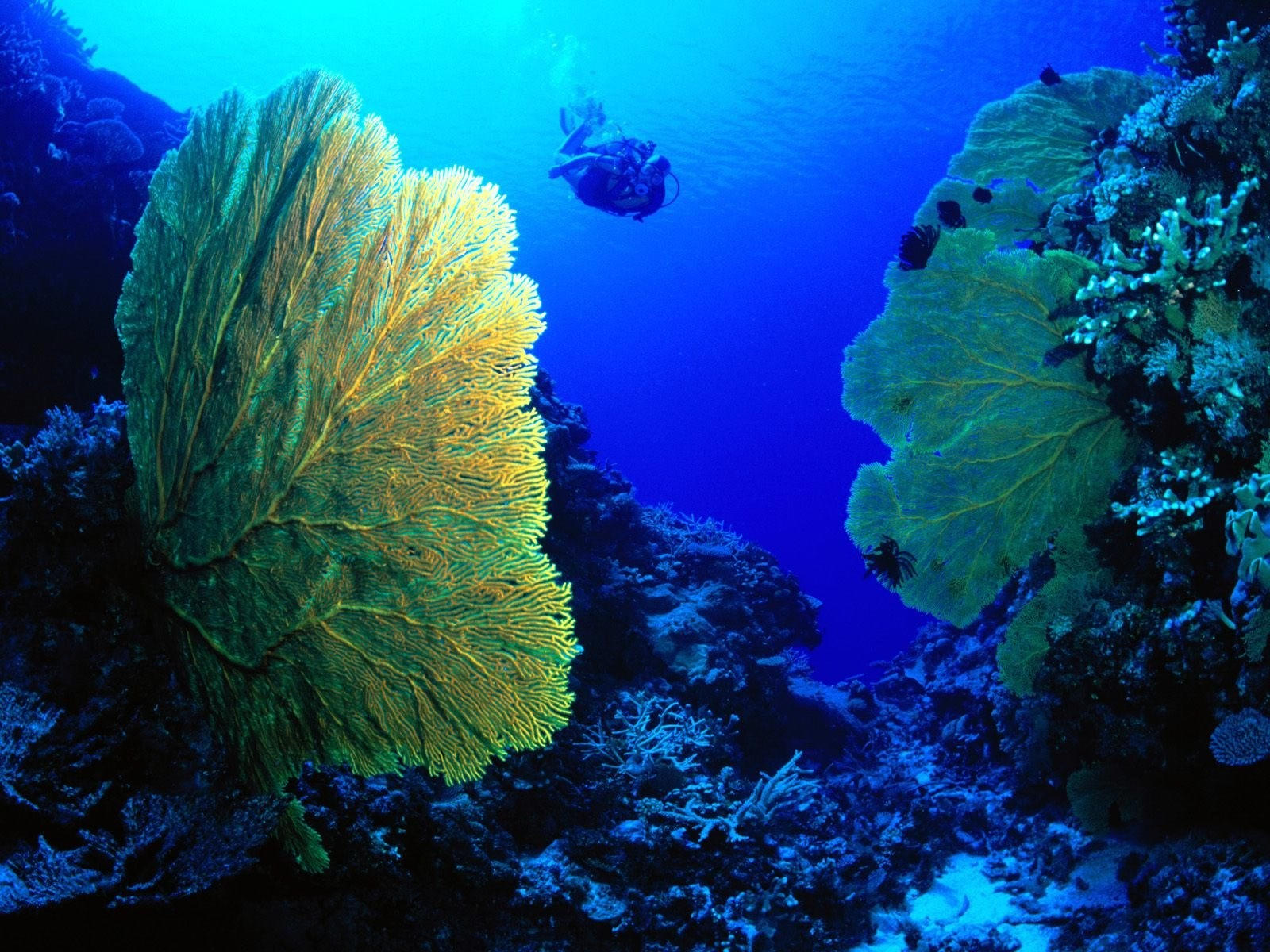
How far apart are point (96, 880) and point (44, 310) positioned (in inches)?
233

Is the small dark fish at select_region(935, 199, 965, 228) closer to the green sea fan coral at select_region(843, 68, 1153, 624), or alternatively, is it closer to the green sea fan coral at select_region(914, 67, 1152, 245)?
the green sea fan coral at select_region(914, 67, 1152, 245)

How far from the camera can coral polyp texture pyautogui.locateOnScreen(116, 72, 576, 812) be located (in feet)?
9.07

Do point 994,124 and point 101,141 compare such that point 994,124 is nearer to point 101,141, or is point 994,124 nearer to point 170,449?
point 170,449

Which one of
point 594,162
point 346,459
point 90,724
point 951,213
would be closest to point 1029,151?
point 951,213

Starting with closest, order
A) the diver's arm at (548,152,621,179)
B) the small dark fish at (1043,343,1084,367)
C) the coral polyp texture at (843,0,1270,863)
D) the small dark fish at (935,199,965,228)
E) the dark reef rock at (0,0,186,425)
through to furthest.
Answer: the coral polyp texture at (843,0,1270,863), the small dark fish at (1043,343,1084,367), the dark reef rock at (0,0,186,425), the diver's arm at (548,152,621,179), the small dark fish at (935,199,965,228)

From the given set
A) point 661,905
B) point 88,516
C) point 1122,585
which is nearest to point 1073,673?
point 1122,585

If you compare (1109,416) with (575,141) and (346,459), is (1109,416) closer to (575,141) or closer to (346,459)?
(346,459)

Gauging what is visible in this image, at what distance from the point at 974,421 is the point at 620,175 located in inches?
170

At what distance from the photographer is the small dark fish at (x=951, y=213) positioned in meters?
6.80

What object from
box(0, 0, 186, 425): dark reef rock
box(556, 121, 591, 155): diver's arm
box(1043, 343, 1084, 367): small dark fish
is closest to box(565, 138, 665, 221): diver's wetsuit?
box(556, 121, 591, 155): diver's arm

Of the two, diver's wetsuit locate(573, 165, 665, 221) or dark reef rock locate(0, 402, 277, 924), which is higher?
diver's wetsuit locate(573, 165, 665, 221)

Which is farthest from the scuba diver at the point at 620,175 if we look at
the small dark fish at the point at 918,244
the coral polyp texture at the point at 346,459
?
the coral polyp texture at the point at 346,459

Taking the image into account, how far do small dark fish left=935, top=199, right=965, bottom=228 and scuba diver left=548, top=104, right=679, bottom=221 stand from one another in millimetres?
2917

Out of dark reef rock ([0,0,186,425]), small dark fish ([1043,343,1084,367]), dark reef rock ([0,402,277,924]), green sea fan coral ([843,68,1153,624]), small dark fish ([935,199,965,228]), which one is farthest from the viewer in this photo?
small dark fish ([935,199,965,228])
